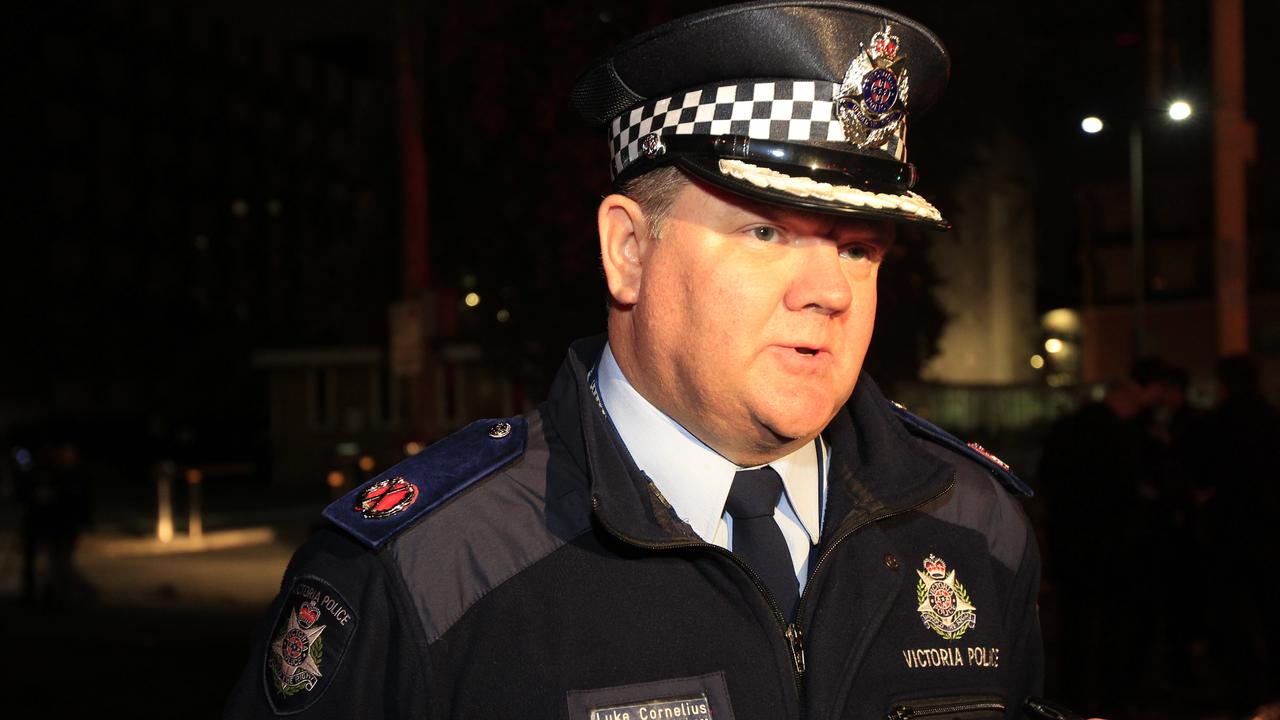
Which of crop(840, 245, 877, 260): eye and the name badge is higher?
crop(840, 245, 877, 260): eye

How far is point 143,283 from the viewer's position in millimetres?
64125

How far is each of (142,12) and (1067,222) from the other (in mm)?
44903

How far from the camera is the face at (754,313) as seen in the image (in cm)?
196

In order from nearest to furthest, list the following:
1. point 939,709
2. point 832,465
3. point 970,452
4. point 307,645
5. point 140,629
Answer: point 307,645 < point 939,709 < point 832,465 < point 970,452 < point 140,629

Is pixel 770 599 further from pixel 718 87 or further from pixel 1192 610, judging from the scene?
pixel 1192 610

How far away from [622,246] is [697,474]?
1.23 feet

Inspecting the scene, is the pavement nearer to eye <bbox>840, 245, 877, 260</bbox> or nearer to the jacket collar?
the jacket collar

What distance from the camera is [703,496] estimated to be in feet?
6.86

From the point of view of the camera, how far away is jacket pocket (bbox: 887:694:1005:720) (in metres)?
2.04

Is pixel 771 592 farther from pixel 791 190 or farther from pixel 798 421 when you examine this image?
pixel 791 190

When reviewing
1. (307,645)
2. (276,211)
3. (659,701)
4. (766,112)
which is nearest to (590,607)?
(659,701)

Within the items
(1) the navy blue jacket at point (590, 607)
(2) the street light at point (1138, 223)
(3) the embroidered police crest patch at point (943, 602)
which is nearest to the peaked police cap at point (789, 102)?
(1) the navy blue jacket at point (590, 607)

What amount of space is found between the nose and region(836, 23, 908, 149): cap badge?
6.9 inches

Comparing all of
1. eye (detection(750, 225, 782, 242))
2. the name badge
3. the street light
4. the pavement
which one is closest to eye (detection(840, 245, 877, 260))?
eye (detection(750, 225, 782, 242))
